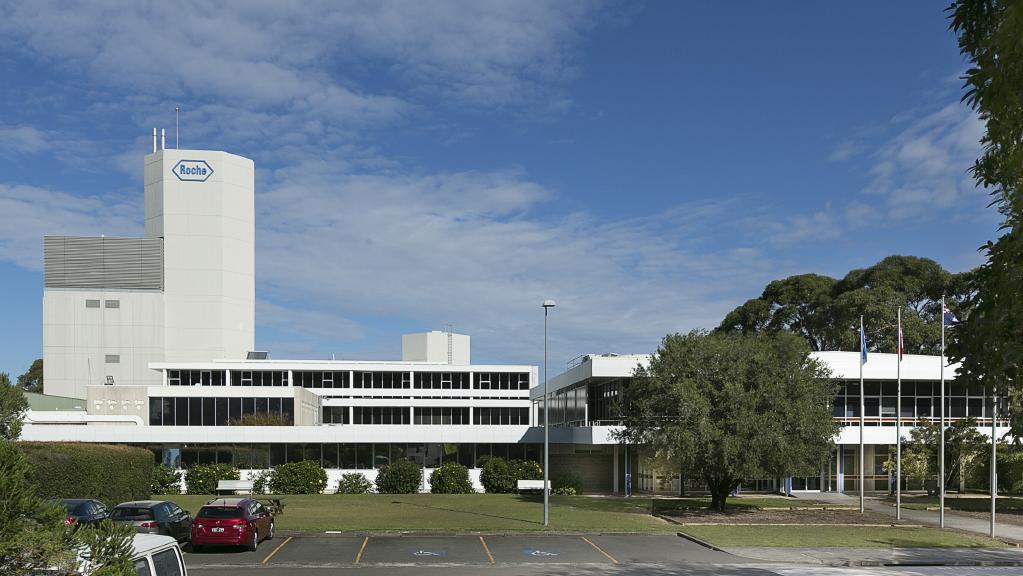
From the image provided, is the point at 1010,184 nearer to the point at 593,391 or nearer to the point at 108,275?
the point at 593,391

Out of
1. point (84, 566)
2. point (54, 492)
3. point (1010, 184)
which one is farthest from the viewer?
point (54, 492)

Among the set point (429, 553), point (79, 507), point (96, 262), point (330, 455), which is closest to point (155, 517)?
point (79, 507)

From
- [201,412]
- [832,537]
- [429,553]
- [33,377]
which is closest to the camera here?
[429,553]

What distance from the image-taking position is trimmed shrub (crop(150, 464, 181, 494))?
2140 inches

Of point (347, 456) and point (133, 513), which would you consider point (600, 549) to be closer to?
point (133, 513)

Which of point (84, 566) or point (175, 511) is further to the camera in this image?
point (175, 511)

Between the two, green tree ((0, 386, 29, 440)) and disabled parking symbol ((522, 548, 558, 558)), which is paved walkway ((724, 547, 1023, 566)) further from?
green tree ((0, 386, 29, 440))

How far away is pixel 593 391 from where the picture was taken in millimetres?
58375

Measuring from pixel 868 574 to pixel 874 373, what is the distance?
3184 cm

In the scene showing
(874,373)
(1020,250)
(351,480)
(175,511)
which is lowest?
(351,480)

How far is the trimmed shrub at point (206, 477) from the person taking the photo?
5494 cm

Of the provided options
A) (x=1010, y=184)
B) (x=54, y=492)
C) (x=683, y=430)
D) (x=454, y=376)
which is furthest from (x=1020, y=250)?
(x=454, y=376)

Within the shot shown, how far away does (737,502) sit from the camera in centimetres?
4928

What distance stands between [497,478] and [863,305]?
40874mm
